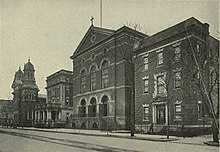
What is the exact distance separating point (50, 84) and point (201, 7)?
129ft

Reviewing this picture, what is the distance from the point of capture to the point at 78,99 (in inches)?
1359

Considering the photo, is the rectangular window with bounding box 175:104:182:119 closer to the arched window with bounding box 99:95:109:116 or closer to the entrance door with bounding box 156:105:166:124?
the entrance door with bounding box 156:105:166:124

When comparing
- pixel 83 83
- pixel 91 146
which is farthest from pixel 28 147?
pixel 83 83

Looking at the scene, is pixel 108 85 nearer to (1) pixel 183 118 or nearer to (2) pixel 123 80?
(2) pixel 123 80

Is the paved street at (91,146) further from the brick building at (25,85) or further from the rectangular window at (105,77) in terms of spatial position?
the rectangular window at (105,77)

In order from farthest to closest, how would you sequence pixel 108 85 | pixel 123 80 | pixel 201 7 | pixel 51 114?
pixel 51 114 → pixel 108 85 → pixel 123 80 → pixel 201 7

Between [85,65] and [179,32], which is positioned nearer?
[179,32]

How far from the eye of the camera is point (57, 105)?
39375mm

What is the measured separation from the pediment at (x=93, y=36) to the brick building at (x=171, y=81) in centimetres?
692

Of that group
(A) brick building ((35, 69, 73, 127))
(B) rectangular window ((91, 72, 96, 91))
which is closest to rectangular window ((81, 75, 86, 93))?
(B) rectangular window ((91, 72, 96, 91))

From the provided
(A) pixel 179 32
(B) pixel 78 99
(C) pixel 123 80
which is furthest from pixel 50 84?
(A) pixel 179 32

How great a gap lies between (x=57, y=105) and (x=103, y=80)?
12.1m

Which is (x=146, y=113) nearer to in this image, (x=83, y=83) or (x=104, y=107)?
(x=104, y=107)

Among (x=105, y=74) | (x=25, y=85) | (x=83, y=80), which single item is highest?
(x=105, y=74)
